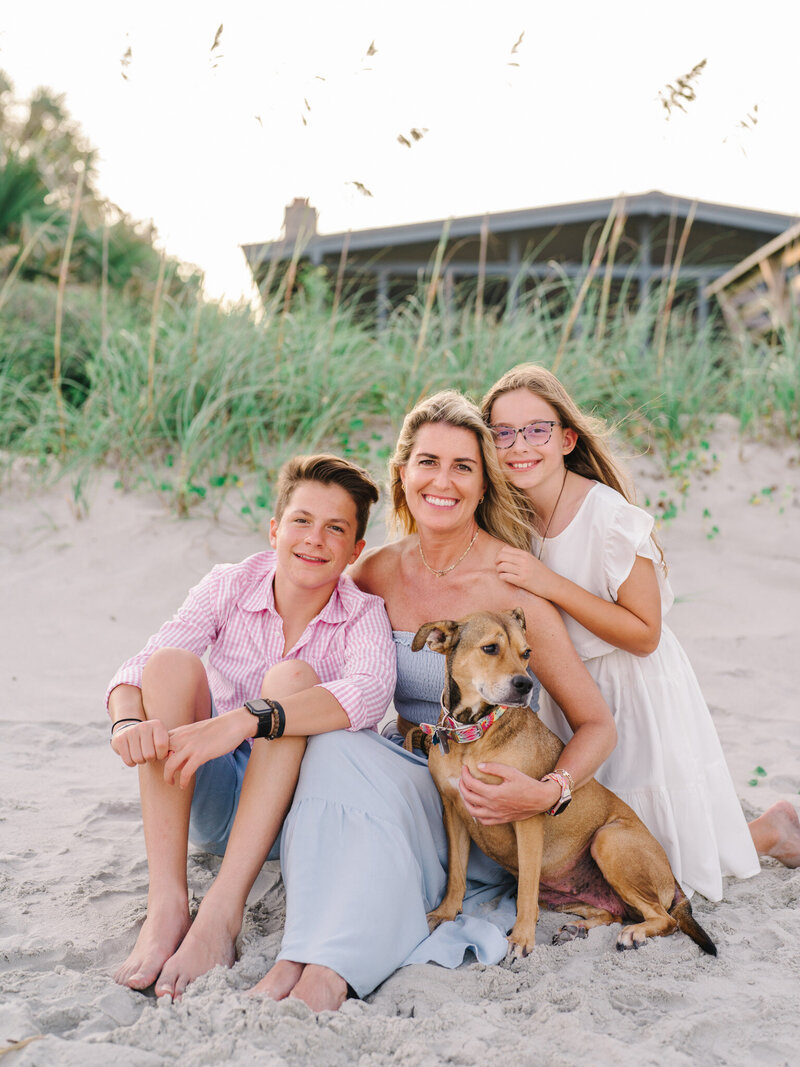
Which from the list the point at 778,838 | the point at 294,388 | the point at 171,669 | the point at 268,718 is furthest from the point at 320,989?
the point at 294,388

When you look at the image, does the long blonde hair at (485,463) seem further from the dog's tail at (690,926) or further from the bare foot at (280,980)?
the bare foot at (280,980)

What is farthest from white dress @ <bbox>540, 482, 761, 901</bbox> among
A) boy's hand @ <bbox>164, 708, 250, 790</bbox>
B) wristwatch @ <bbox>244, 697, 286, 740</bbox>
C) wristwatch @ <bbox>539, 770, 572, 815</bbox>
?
boy's hand @ <bbox>164, 708, 250, 790</bbox>

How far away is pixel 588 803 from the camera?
9.13 ft

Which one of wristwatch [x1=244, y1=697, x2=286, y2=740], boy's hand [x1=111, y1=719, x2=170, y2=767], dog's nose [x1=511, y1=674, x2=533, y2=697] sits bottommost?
boy's hand [x1=111, y1=719, x2=170, y2=767]

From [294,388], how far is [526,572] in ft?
13.4

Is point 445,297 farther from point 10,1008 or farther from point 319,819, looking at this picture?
point 10,1008

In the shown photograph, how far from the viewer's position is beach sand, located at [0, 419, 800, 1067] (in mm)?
2014

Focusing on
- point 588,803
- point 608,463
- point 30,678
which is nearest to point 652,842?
point 588,803

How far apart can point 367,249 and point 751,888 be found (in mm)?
14503

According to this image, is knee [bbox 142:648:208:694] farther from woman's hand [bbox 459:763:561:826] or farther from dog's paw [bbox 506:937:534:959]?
dog's paw [bbox 506:937:534:959]

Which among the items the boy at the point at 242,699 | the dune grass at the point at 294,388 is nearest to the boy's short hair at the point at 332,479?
the boy at the point at 242,699

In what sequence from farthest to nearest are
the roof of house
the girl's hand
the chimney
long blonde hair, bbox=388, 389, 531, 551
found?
1. the roof of house
2. the chimney
3. long blonde hair, bbox=388, 389, 531, 551
4. the girl's hand

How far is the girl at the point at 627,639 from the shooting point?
295cm

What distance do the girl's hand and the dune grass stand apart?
3460mm
